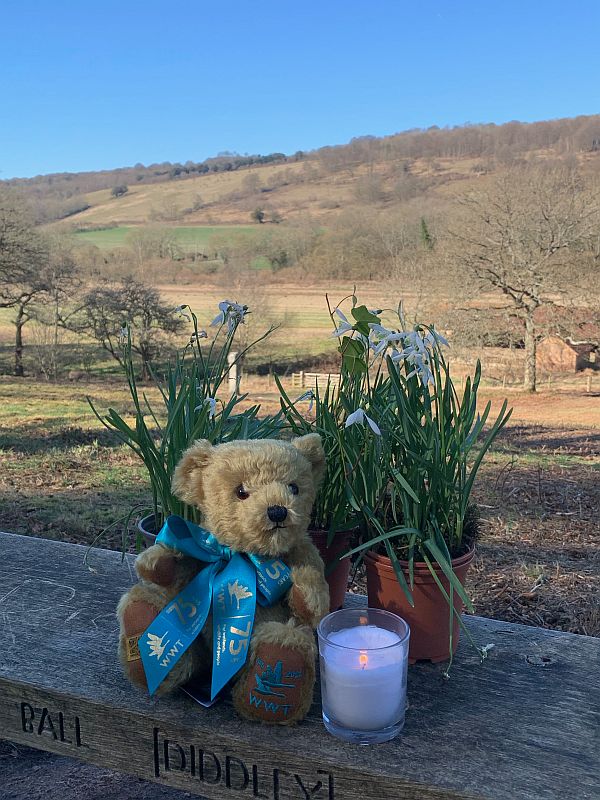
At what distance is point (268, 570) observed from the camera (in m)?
1.27

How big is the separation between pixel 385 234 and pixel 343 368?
3928cm

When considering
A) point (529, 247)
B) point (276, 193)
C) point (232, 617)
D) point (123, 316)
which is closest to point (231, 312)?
point (232, 617)

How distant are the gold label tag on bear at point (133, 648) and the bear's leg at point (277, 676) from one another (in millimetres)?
198

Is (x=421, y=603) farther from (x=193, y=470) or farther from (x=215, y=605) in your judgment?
(x=193, y=470)

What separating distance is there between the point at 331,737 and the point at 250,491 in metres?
0.46

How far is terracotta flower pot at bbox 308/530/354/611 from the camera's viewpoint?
1.59 metres

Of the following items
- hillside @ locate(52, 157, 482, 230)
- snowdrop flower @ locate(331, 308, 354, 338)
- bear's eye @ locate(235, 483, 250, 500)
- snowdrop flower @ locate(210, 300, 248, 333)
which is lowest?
bear's eye @ locate(235, 483, 250, 500)

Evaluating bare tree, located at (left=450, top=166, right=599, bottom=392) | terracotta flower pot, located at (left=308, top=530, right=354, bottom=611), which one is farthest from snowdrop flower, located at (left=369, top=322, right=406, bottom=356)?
bare tree, located at (left=450, top=166, right=599, bottom=392)

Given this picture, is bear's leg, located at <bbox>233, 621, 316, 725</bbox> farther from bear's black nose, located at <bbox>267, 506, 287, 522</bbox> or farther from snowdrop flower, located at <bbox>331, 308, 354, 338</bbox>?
snowdrop flower, located at <bbox>331, 308, 354, 338</bbox>

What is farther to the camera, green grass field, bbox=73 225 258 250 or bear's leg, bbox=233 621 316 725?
green grass field, bbox=73 225 258 250

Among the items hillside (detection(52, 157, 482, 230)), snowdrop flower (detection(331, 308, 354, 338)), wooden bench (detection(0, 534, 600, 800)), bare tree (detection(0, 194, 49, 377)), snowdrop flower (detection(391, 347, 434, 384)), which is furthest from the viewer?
hillside (detection(52, 157, 482, 230))

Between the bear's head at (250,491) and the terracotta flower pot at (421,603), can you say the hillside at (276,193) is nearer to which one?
the terracotta flower pot at (421,603)

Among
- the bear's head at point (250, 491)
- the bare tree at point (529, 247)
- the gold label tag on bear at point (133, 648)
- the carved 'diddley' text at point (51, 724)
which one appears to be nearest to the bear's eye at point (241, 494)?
the bear's head at point (250, 491)

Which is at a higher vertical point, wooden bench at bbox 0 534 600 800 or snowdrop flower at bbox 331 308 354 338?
snowdrop flower at bbox 331 308 354 338
